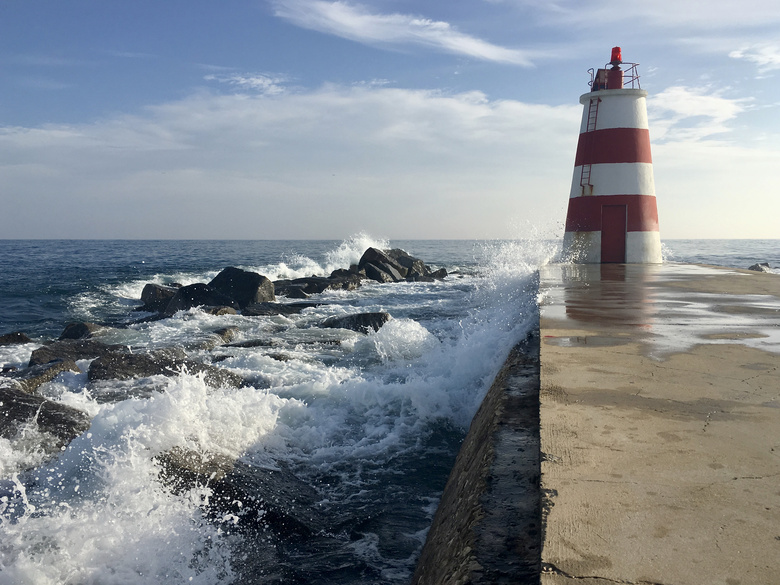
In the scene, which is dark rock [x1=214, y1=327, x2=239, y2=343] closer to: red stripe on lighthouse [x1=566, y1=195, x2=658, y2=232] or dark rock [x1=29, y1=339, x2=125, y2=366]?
dark rock [x1=29, y1=339, x2=125, y2=366]

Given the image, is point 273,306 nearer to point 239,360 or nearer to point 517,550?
point 239,360

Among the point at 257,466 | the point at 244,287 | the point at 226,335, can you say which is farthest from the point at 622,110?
the point at 257,466

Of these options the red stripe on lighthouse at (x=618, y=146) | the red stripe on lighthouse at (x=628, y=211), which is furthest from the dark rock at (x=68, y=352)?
the red stripe on lighthouse at (x=618, y=146)

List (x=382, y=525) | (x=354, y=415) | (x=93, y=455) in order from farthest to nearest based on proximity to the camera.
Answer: (x=354, y=415) → (x=93, y=455) → (x=382, y=525)

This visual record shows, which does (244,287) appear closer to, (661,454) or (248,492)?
(248,492)

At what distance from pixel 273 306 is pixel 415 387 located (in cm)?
839

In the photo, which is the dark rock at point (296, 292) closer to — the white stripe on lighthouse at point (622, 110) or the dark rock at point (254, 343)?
the dark rock at point (254, 343)

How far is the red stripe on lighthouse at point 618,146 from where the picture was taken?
11.6 metres

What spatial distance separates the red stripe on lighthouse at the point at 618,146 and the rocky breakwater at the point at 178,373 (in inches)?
225

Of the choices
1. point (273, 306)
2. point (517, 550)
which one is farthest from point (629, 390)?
point (273, 306)

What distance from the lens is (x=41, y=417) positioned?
4293 millimetres

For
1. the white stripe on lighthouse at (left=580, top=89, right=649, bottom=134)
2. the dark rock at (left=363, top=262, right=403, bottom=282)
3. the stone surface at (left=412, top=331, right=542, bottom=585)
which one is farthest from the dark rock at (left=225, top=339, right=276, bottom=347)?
the dark rock at (left=363, top=262, right=403, bottom=282)

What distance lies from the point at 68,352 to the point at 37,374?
4.09 feet

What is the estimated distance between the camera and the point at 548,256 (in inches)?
555
